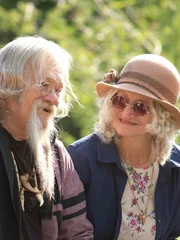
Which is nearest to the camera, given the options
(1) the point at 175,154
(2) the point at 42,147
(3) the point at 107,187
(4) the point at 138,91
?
(2) the point at 42,147

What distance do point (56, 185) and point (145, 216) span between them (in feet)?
2.15

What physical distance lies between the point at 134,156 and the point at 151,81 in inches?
18.3

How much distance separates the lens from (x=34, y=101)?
11.0ft

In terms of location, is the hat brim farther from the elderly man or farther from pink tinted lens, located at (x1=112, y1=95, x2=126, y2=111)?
the elderly man

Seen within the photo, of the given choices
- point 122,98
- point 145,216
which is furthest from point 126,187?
point 122,98

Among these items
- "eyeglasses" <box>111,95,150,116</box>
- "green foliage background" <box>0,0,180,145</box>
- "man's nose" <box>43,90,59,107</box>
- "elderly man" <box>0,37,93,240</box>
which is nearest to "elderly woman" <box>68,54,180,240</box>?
"eyeglasses" <box>111,95,150,116</box>

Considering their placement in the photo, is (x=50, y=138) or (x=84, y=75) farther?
(x=84, y=75)

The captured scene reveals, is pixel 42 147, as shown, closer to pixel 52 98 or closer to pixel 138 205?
pixel 52 98

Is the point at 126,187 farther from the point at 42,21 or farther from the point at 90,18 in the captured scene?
the point at 42,21

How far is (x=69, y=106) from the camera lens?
3.78 metres

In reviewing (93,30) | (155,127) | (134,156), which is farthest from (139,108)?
(93,30)

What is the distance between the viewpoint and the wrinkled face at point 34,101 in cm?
336

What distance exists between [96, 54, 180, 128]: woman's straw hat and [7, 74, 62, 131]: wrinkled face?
1.75 ft

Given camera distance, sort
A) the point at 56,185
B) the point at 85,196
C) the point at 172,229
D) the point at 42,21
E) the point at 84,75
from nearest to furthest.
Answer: the point at 56,185 → the point at 85,196 → the point at 172,229 → the point at 84,75 → the point at 42,21
